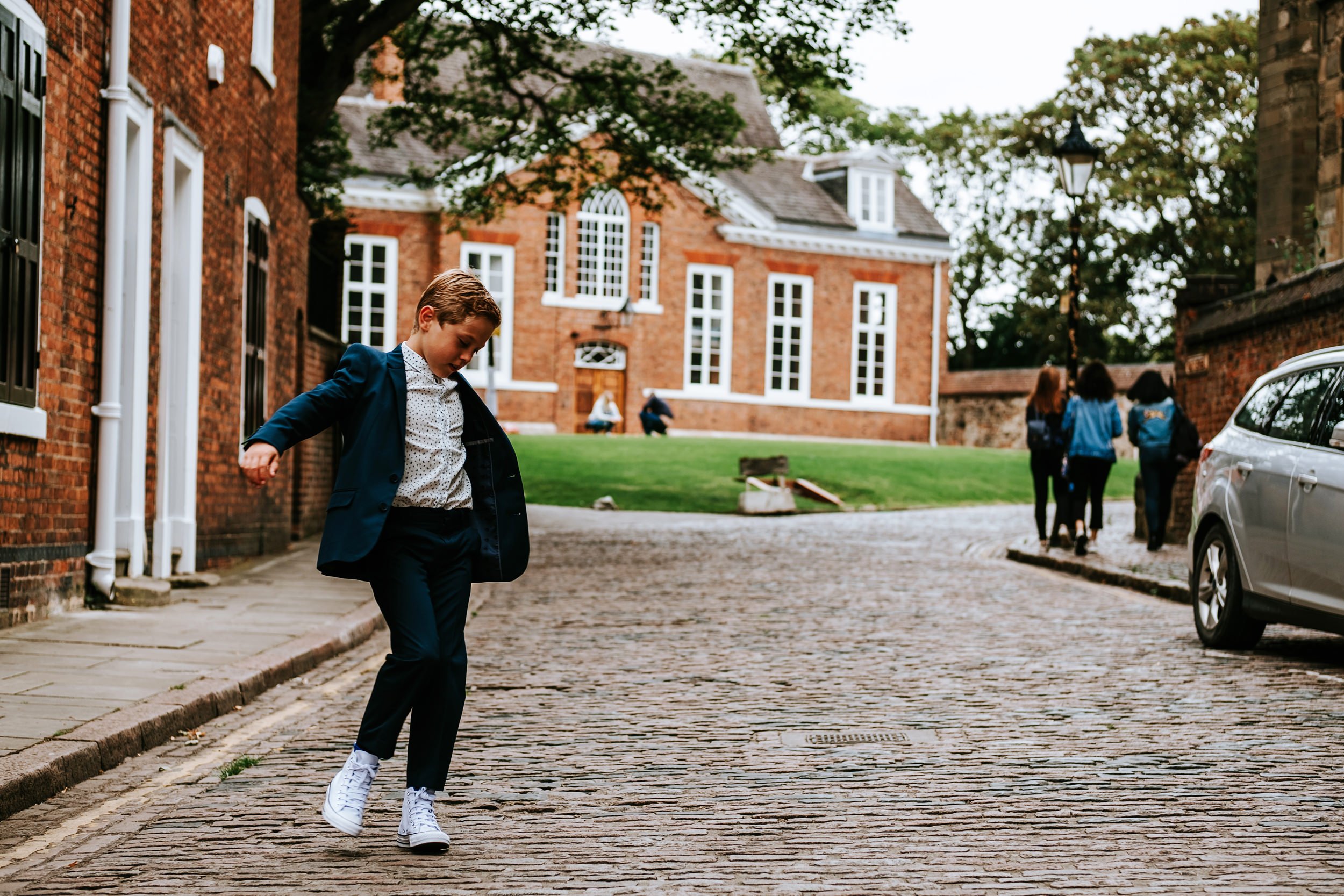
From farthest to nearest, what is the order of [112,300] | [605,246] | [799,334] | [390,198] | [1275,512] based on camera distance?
[799,334]
[605,246]
[390,198]
[112,300]
[1275,512]

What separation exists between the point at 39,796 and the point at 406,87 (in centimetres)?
2061

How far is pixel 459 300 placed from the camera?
15.8 feet

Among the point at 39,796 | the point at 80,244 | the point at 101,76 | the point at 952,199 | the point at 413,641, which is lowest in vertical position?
the point at 39,796

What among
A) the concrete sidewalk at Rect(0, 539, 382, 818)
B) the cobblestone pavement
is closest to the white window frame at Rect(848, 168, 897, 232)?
the concrete sidewalk at Rect(0, 539, 382, 818)

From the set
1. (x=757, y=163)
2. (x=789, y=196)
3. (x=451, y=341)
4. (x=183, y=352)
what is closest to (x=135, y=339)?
(x=183, y=352)

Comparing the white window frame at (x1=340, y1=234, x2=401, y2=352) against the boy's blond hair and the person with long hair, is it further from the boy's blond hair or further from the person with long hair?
the boy's blond hair

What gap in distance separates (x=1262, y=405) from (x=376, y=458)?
21.6ft

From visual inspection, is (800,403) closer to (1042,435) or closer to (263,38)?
(1042,435)

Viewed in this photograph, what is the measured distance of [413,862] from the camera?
4.67 metres

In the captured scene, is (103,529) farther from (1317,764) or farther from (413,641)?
(1317,764)

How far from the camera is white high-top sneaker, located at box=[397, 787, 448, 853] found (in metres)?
4.74

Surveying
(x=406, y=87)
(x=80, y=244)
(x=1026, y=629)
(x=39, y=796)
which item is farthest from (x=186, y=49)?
(x=406, y=87)

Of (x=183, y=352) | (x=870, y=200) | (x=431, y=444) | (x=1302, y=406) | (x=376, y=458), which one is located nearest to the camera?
(x=376, y=458)

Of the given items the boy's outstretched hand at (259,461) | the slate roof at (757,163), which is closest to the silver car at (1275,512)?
the boy's outstretched hand at (259,461)
